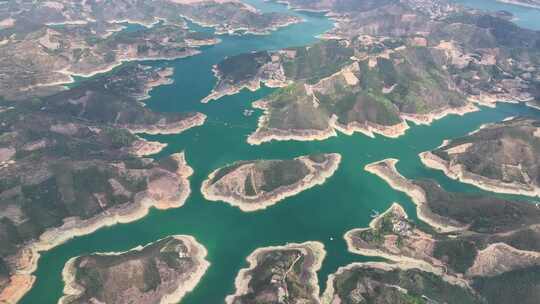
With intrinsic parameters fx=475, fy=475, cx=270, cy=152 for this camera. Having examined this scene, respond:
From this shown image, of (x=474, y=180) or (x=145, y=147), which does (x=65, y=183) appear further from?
(x=474, y=180)

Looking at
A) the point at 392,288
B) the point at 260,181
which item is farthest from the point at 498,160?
the point at 260,181

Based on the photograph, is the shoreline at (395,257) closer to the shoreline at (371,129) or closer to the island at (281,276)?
the island at (281,276)

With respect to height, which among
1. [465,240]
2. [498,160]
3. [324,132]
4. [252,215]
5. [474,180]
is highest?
[465,240]

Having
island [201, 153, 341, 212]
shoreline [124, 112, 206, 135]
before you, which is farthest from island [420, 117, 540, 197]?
shoreline [124, 112, 206, 135]

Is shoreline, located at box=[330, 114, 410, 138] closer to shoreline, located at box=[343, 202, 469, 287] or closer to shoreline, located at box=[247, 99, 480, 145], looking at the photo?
shoreline, located at box=[247, 99, 480, 145]

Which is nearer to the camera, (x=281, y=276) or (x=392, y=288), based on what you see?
A: (x=392, y=288)

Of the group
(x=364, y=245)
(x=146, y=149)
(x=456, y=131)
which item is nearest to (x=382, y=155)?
(x=456, y=131)

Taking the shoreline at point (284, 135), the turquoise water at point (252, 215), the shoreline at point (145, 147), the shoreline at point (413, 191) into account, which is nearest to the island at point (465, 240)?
the shoreline at point (413, 191)
